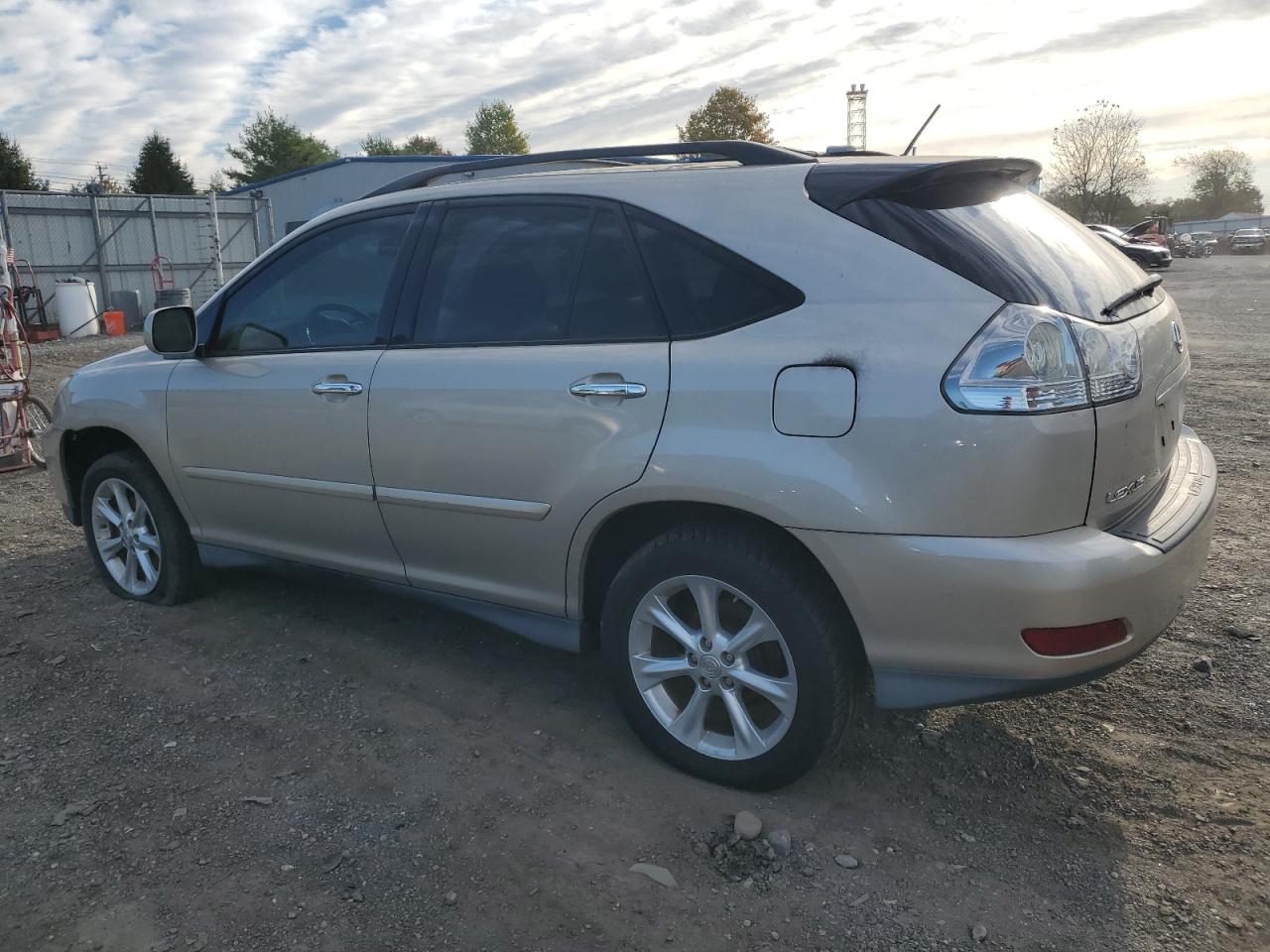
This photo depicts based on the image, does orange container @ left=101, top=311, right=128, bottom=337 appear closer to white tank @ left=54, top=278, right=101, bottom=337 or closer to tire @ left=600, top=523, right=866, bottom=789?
white tank @ left=54, top=278, right=101, bottom=337

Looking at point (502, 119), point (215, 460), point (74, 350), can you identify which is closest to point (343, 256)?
point (215, 460)

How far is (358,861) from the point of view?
8.70 feet

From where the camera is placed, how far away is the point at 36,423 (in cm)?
891

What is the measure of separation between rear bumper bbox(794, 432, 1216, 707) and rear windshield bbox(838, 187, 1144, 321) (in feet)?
1.97

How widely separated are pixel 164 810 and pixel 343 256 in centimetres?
204

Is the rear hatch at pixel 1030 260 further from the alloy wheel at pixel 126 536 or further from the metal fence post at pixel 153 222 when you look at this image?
the metal fence post at pixel 153 222

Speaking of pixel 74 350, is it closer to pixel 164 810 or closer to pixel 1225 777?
pixel 164 810

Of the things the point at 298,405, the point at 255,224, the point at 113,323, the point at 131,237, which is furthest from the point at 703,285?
the point at 255,224

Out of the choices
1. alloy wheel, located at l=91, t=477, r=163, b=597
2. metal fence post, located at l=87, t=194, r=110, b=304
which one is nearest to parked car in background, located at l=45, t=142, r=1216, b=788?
alloy wheel, located at l=91, t=477, r=163, b=597

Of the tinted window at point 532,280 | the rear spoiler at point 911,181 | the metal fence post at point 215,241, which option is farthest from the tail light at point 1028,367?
the metal fence post at point 215,241

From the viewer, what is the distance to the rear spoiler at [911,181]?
2.67m

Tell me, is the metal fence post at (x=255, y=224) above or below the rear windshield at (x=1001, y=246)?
above

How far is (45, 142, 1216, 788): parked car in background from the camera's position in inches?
94.7

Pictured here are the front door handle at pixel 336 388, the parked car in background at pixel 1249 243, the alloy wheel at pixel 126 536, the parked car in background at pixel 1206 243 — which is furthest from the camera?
the parked car in background at pixel 1249 243
